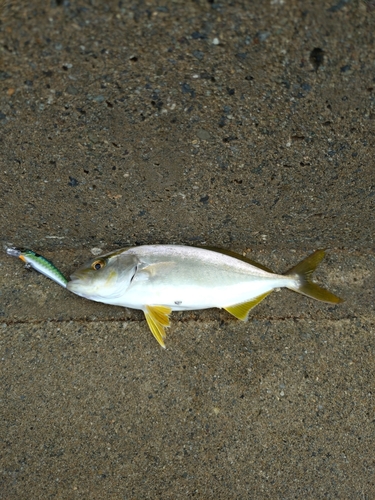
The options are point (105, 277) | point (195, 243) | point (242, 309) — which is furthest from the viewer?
point (195, 243)

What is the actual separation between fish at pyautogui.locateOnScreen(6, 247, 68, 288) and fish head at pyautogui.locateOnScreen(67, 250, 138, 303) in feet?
0.56

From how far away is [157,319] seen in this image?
228 centimetres

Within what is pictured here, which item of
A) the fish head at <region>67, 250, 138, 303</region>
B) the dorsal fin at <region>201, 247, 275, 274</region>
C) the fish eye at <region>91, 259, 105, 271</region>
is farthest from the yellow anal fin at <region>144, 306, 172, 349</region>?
the dorsal fin at <region>201, 247, 275, 274</region>

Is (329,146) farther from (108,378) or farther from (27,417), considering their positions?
(27,417)

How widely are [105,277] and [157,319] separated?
1.38 ft

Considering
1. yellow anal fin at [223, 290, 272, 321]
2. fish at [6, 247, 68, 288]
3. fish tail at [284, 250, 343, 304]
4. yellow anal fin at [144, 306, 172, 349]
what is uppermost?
fish tail at [284, 250, 343, 304]

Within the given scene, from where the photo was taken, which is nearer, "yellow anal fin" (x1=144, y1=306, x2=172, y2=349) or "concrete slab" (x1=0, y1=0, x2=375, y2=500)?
"concrete slab" (x1=0, y1=0, x2=375, y2=500)

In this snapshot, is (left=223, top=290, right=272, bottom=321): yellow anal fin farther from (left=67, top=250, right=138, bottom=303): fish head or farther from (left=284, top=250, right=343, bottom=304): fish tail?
(left=67, top=250, right=138, bottom=303): fish head

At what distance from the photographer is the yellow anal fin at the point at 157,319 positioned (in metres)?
2.27

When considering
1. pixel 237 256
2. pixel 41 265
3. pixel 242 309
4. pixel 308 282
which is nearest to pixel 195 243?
pixel 237 256

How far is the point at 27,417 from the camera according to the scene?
2262mm

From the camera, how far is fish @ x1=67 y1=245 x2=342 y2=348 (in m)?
2.21

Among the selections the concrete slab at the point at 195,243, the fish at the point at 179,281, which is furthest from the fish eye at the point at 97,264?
the concrete slab at the point at 195,243

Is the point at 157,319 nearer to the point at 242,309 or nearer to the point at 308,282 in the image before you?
the point at 242,309
